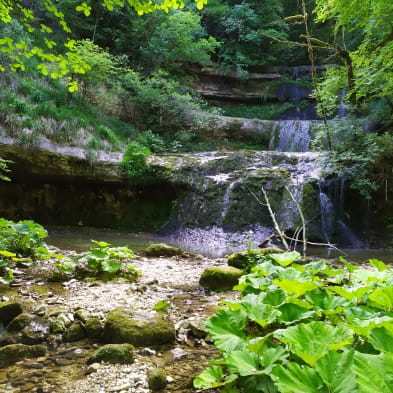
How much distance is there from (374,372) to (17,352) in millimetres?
2189

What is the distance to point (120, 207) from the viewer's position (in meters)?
9.95

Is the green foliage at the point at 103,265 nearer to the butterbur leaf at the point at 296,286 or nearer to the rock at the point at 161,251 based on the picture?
the rock at the point at 161,251

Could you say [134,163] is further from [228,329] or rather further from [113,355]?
[228,329]

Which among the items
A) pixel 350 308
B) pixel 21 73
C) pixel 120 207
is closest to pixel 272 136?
pixel 120 207

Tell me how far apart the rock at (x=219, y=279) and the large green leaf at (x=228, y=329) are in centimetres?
226

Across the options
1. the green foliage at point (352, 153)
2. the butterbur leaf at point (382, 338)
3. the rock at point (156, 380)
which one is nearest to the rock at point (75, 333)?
the rock at point (156, 380)

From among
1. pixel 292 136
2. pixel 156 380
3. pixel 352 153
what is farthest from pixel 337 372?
pixel 292 136

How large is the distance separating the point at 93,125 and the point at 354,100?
8364mm

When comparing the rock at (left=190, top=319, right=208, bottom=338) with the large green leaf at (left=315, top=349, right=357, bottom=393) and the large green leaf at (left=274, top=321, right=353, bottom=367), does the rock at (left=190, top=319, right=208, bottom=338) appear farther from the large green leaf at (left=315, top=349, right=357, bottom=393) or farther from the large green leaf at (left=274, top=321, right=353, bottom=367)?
the large green leaf at (left=315, top=349, right=357, bottom=393)

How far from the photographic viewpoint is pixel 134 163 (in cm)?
923

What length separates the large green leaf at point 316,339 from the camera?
998mm

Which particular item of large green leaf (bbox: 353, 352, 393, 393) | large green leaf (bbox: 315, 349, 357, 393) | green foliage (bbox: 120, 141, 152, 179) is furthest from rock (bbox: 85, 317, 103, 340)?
green foliage (bbox: 120, 141, 152, 179)

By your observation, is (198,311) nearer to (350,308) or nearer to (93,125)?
(350,308)

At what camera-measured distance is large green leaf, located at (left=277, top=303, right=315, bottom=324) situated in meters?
1.31
